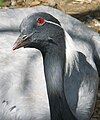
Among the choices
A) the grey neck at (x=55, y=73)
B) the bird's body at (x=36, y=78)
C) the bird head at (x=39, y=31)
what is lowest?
the bird's body at (x=36, y=78)

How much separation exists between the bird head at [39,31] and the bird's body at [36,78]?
13 centimetres

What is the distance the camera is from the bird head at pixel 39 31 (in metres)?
2.26

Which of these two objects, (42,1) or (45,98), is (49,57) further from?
(42,1)

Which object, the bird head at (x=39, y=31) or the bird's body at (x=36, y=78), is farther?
the bird's body at (x=36, y=78)

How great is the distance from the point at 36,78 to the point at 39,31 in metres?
0.54

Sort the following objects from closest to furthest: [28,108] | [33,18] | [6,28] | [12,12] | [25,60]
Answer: [33,18], [28,108], [25,60], [6,28], [12,12]

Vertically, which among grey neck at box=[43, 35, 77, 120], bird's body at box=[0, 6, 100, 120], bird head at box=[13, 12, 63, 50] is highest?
bird head at box=[13, 12, 63, 50]

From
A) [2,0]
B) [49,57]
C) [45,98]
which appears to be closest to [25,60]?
[45,98]

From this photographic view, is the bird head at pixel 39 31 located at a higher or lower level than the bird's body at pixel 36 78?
higher

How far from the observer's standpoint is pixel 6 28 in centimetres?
311

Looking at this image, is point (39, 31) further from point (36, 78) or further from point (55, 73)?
point (36, 78)

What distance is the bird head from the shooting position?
2.26 m

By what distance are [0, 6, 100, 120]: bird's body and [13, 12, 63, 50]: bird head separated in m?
0.13

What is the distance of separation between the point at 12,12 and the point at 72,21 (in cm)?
48
